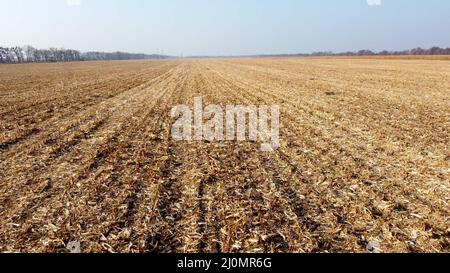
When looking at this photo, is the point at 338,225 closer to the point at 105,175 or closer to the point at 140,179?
the point at 140,179

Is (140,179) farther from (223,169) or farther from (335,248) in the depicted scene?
(335,248)

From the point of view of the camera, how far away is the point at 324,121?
13.5 meters

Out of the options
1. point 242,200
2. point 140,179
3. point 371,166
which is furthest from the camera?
point 371,166

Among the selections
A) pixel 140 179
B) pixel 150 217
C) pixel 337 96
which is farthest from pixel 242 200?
pixel 337 96

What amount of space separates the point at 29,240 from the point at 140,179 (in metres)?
2.80

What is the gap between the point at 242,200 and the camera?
669 centimetres

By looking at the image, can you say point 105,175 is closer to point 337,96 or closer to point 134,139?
point 134,139

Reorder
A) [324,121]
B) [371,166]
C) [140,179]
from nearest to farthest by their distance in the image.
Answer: [140,179], [371,166], [324,121]

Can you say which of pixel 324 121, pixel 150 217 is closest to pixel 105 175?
pixel 150 217
